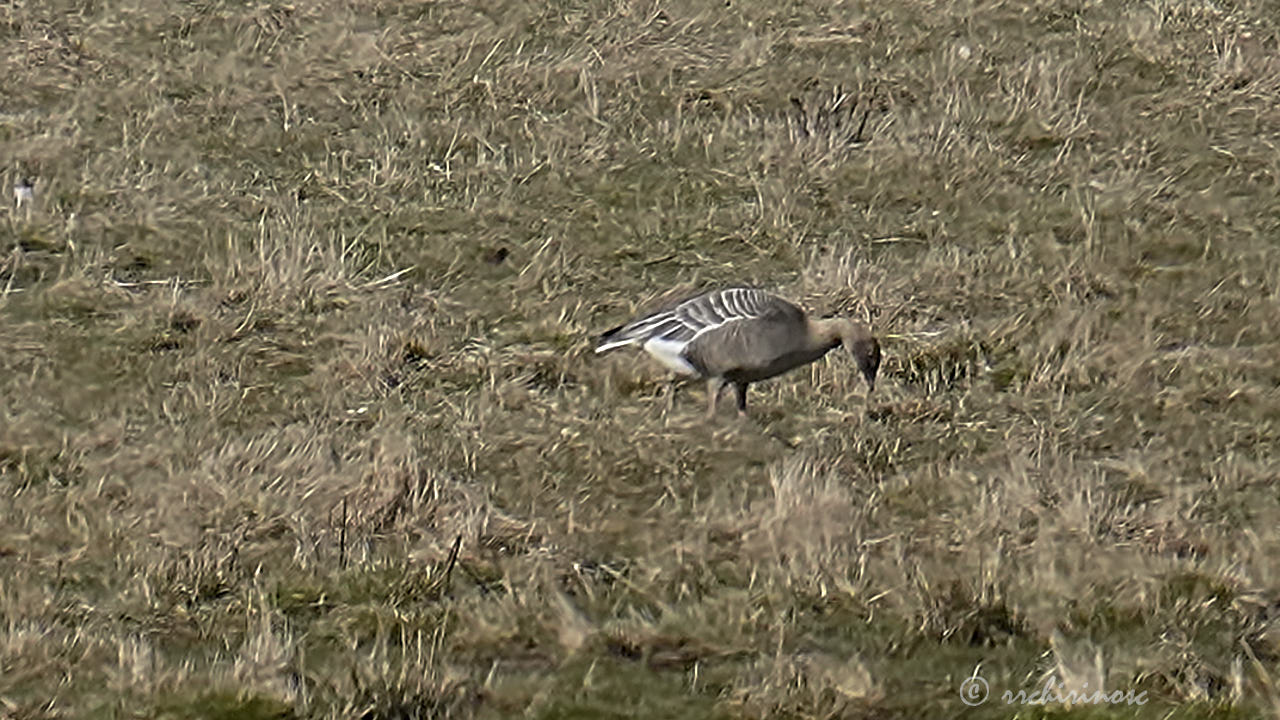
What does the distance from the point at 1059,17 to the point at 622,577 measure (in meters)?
7.68

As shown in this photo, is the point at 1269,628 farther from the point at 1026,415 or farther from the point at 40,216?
the point at 40,216

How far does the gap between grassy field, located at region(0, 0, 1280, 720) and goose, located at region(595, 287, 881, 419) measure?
206 millimetres

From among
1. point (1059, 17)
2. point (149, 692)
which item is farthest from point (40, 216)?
point (1059, 17)

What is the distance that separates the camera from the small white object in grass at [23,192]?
443 inches

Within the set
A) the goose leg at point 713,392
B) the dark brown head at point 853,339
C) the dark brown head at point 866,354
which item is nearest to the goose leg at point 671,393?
the goose leg at point 713,392

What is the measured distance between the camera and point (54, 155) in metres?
11.8

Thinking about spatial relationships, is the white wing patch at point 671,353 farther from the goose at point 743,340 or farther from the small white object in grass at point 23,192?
the small white object in grass at point 23,192

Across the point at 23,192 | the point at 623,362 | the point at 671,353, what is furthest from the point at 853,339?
the point at 23,192

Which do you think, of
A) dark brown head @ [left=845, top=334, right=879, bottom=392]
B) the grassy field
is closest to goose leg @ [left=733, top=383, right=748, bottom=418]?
the grassy field

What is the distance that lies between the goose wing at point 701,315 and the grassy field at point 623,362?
0.22 metres

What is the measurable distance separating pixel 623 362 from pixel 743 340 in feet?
3.18

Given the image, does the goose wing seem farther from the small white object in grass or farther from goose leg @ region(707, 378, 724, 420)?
the small white object in grass

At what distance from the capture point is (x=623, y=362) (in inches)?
368

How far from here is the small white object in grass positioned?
36.9 ft
